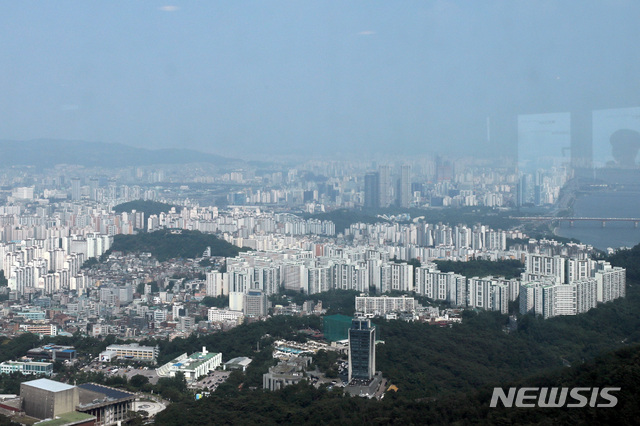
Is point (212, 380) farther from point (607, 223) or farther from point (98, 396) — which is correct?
point (607, 223)

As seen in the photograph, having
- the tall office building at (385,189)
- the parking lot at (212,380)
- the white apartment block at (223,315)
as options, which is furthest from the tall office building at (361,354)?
the tall office building at (385,189)

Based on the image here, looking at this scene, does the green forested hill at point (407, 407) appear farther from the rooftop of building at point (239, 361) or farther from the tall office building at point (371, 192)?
the tall office building at point (371, 192)

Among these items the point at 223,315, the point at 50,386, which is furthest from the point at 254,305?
the point at 50,386

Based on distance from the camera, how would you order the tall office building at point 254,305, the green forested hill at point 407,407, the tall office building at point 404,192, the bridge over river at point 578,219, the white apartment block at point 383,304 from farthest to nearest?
the tall office building at point 404,192, the bridge over river at point 578,219, the tall office building at point 254,305, the white apartment block at point 383,304, the green forested hill at point 407,407

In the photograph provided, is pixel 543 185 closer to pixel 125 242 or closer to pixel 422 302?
pixel 422 302

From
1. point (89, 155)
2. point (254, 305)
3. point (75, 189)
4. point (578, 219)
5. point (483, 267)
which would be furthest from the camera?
point (75, 189)

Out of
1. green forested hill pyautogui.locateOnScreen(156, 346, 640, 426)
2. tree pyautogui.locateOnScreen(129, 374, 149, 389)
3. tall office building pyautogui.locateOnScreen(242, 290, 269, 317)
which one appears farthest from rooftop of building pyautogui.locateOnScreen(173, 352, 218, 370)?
tall office building pyautogui.locateOnScreen(242, 290, 269, 317)
